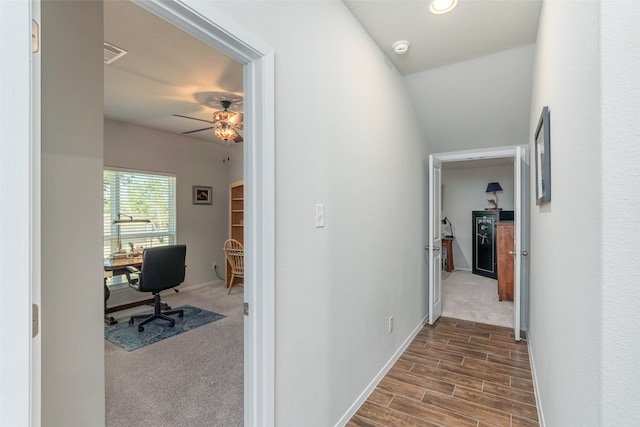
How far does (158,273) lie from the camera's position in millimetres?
3586

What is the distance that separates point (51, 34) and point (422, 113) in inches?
124

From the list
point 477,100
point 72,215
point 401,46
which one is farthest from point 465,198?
point 72,215

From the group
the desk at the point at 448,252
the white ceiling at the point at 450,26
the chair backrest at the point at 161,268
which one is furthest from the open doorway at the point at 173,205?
the desk at the point at 448,252

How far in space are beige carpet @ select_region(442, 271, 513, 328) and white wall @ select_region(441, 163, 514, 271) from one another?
103 cm

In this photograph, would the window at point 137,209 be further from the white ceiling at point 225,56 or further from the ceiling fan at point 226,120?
the ceiling fan at point 226,120

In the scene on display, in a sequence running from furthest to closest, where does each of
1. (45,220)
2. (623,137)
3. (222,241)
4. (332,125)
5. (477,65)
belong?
1. (222,241)
2. (477,65)
3. (332,125)
4. (45,220)
5. (623,137)

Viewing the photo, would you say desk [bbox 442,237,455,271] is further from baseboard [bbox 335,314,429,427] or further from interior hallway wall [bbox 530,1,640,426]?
interior hallway wall [bbox 530,1,640,426]

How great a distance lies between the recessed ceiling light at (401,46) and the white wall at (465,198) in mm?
4530

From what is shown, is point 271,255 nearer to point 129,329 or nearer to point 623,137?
point 623,137

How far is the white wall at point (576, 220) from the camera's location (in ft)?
2.54

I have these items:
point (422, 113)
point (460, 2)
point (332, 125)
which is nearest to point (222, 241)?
point (422, 113)

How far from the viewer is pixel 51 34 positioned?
1268 mm

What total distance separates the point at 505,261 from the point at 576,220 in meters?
4.18

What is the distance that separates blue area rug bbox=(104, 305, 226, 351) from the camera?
10.5ft
